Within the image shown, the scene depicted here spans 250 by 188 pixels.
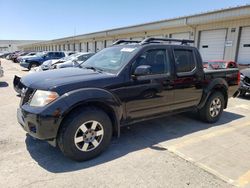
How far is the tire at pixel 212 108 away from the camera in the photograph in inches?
213

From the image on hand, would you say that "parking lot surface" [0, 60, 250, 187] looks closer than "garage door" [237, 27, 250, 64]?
Yes

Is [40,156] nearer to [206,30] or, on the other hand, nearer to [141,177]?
[141,177]

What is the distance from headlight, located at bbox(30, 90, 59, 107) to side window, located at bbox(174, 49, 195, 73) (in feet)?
8.42

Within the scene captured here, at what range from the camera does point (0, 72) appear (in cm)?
1112

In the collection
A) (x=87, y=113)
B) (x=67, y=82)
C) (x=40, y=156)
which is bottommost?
(x=40, y=156)

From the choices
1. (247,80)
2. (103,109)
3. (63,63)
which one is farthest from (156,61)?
(63,63)

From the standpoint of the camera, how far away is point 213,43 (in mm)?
16062

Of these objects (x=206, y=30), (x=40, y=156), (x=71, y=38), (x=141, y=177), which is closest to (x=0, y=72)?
(x=40, y=156)

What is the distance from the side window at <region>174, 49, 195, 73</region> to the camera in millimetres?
4629

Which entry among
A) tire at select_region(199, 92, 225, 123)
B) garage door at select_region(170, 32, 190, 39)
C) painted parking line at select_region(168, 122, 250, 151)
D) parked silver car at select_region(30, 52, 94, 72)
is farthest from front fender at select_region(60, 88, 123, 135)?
garage door at select_region(170, 32, 190, 39)

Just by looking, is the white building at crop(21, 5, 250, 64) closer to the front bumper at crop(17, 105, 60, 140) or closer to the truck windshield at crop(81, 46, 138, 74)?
Result: the truck windshield at crop(81, 46, 138, 74)

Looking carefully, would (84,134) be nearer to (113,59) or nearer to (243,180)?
(113,59)

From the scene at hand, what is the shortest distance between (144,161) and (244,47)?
13.4 m

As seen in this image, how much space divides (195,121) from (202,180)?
280 centimetres
